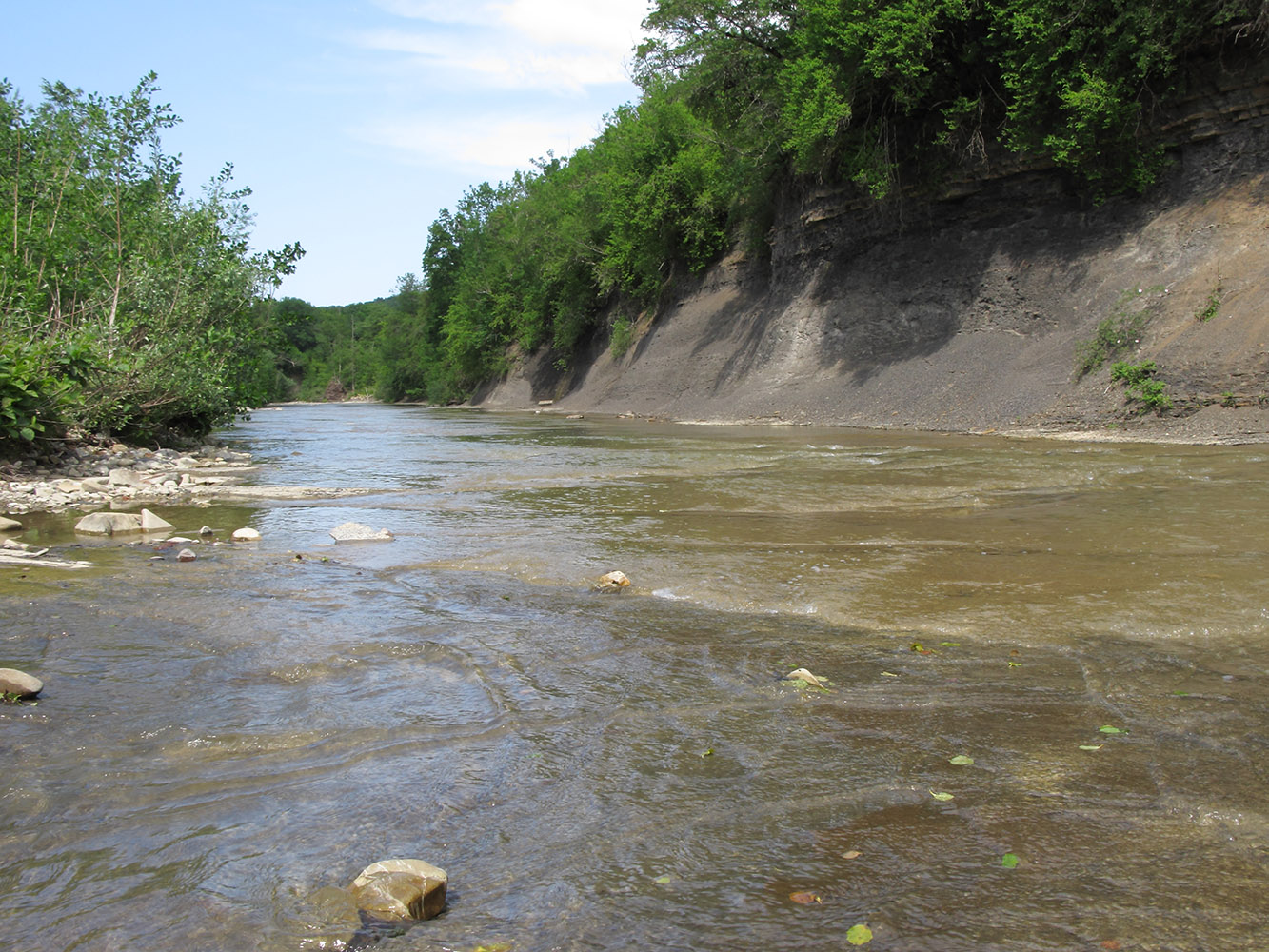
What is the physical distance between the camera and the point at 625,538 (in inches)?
311

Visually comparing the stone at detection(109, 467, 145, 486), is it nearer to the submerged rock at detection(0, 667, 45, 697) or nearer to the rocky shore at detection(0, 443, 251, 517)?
the rocky shore at detection(0, 443, 251, 517)

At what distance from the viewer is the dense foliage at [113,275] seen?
14.1 m

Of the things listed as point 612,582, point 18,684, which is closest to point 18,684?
point 18,684

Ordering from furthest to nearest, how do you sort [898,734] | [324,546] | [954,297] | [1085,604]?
1. [954,297]
2. [324,546]
3. [1085,604]
4. [898,734]

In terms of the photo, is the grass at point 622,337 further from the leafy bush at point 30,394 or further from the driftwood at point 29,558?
the driftwood at point 29,558

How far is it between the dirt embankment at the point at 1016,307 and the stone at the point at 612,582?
1267 centimetres

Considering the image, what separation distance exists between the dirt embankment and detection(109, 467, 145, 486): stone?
16343mm

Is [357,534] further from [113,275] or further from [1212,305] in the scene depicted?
[1212,305]

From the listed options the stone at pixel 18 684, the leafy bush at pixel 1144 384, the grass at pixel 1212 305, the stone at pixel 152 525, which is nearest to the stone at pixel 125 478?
the stone at pixel 152 525

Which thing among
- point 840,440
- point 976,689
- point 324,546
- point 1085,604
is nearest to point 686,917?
point 976,689

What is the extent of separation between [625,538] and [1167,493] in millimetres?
5915

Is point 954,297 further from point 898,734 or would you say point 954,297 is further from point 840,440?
point 898,734

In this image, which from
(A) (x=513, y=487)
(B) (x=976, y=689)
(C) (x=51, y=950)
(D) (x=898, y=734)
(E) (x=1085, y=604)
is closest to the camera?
(C) (x=51, y=950)

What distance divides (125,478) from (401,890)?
472 inches
